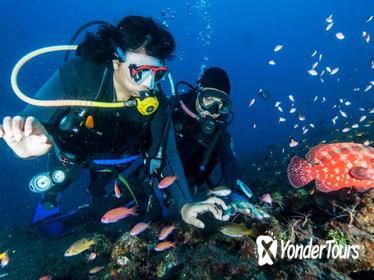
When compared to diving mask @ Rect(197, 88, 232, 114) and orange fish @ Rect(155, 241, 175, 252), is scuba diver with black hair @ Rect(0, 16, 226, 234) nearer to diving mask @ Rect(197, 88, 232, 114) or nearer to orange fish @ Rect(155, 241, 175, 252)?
orange fish @ Rect(155, 241, 175, 252)

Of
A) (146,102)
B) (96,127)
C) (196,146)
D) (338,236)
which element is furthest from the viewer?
(196,146)

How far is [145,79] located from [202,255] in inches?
106

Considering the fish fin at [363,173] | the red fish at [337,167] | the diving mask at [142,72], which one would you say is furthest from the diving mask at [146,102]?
the fish fin at [363,173]

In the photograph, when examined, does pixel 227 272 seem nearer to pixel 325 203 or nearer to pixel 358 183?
pixel 325 203

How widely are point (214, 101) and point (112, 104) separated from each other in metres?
2.45


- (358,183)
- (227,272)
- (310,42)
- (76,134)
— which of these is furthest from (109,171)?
(310,42)

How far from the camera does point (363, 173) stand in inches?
129

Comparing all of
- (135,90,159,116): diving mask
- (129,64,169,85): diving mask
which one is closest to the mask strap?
(129,64,169,85): diving mask

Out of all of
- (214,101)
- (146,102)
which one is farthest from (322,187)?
(214,101)

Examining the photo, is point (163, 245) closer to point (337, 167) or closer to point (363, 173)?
point (337, 167)

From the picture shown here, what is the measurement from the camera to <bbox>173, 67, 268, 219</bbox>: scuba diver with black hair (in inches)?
231

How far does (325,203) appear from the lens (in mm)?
3861

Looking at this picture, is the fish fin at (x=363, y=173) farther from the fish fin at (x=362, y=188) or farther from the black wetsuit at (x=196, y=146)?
the black wetsuit at (x=196, y=146)

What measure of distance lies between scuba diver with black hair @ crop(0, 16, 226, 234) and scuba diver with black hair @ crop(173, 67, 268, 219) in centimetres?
108
